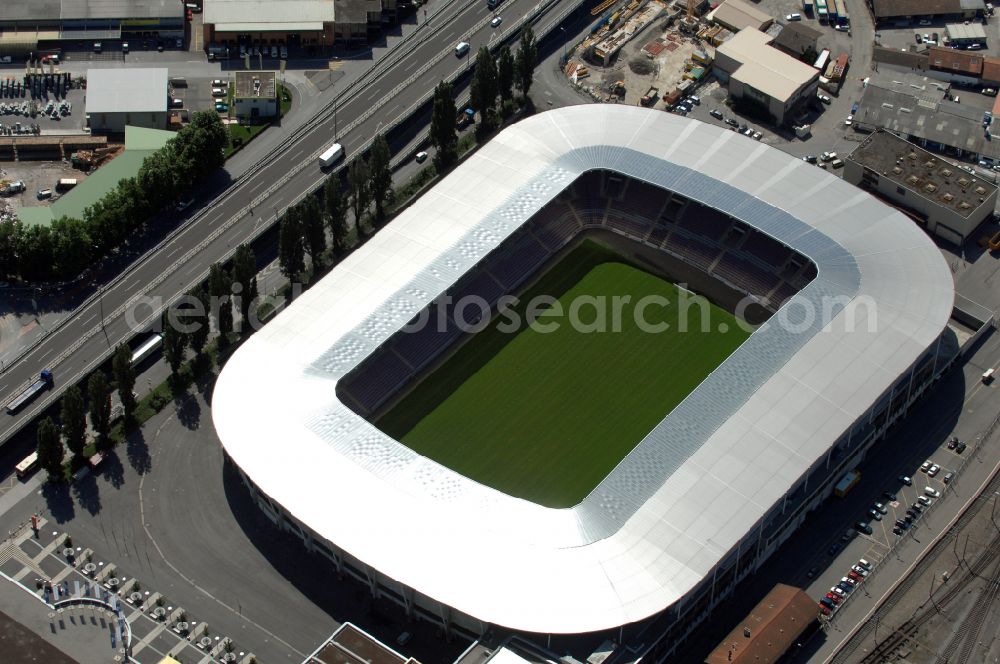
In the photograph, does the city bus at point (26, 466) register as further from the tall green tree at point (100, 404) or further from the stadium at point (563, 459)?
the stadium at point (563, 459)

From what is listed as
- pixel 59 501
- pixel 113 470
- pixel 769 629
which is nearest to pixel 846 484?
pixel 769 629

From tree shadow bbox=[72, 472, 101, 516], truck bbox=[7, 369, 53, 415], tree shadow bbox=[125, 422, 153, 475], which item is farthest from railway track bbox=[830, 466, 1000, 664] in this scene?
truck bbox=[7, 369, 53, 415]

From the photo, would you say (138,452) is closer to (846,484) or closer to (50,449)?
(50,449)

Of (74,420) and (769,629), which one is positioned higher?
(74,420)

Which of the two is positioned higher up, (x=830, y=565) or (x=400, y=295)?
(x=400, y=295)

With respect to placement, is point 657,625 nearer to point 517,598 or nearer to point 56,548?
point 517,598

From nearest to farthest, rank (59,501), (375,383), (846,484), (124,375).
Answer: (846,484)
(59,501)
(124,375)
(375,383)

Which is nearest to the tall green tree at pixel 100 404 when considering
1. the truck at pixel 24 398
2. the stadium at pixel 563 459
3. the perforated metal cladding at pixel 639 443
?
the truck at pixel 24 398

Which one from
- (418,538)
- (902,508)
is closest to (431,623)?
(418,538)
